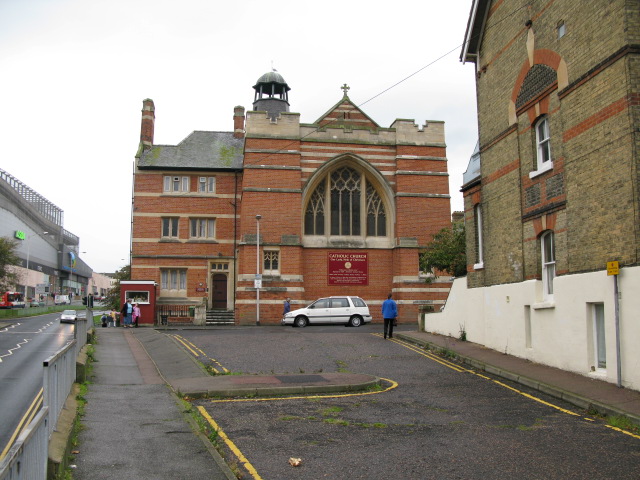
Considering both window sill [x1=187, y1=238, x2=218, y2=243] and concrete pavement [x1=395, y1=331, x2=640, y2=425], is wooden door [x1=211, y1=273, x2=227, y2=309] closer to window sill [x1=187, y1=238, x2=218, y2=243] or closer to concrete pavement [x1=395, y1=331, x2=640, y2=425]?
window sill [x1=187, y1=238, x2=218, y2=243]

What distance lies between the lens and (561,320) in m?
13.5

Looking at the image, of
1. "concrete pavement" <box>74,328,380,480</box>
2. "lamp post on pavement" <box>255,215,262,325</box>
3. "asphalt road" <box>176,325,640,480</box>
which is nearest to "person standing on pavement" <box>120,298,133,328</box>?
"lamp post on pavement" <box>255,215,262,325</box>

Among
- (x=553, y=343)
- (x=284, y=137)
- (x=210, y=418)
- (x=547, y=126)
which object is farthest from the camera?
(x=284, y=137)

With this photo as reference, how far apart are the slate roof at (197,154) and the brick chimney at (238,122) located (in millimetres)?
1003

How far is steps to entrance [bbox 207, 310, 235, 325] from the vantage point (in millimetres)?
36250

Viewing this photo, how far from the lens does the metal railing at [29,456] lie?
11.7 feet

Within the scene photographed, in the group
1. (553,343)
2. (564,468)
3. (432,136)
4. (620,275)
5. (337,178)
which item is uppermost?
(432,136)

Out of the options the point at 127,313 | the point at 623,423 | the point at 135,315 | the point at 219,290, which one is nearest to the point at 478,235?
the point at 623,423

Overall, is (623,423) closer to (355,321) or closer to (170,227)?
(355,321)

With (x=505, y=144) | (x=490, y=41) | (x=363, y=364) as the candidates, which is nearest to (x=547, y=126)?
(x=505, y=144)

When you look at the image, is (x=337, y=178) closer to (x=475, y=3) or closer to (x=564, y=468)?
(x=475, y=3)

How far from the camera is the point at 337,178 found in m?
37.7

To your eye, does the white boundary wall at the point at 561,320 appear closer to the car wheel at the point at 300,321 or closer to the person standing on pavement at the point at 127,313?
the car wheel at the point at 300,321

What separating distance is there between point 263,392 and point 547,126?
384 inches
